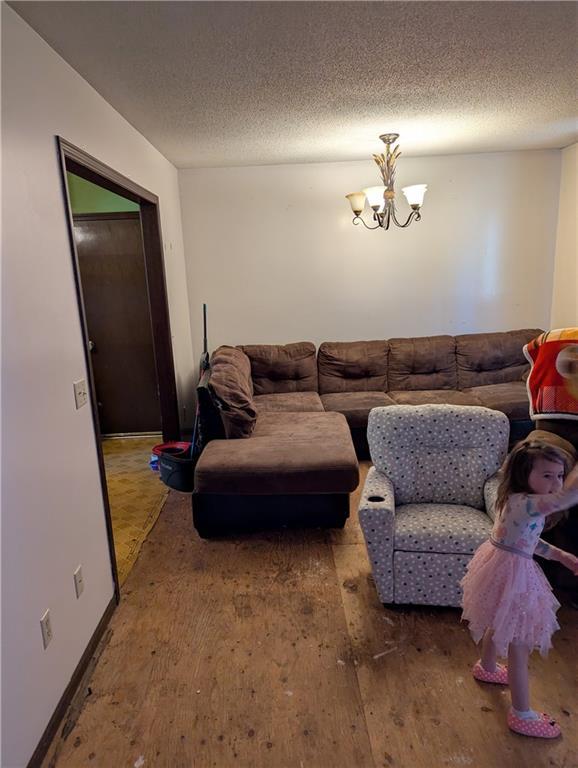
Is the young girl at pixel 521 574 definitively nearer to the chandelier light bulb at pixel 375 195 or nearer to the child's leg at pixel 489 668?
the child's leg at pixel 489 668

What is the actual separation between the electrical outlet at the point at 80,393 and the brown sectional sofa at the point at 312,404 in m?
0.88

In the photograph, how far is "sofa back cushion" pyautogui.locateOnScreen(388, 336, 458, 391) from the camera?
4195mm

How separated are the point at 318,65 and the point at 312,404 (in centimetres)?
235

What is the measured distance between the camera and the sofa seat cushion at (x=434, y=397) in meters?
3.75

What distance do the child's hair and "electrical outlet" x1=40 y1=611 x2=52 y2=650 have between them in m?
1.57

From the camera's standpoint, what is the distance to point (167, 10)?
161cm

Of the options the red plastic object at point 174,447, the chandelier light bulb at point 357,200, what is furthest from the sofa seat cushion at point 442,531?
the chandelier light bulb at point 357,200

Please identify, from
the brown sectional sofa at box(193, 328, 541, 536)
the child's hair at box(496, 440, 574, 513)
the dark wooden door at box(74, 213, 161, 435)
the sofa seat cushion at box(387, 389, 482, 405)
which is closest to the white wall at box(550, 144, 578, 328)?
the brown sectional sofa at box(193, 328, 541, 536)

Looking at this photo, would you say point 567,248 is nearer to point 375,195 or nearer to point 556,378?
point 375,195

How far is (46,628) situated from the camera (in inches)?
61.9

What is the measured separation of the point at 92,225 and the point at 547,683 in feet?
14.5

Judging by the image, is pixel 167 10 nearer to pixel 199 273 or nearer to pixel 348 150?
pixel 348 150

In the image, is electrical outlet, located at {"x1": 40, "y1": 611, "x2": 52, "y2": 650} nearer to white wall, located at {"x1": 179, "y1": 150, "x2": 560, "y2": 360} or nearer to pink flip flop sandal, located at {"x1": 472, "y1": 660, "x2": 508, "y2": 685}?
pink flip flop sandal, located at {"x1": 472, "y1": 660, "x2": 508, "y2": 685}

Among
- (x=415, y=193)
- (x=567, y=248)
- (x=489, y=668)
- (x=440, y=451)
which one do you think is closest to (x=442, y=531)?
(x=440, y=451)
